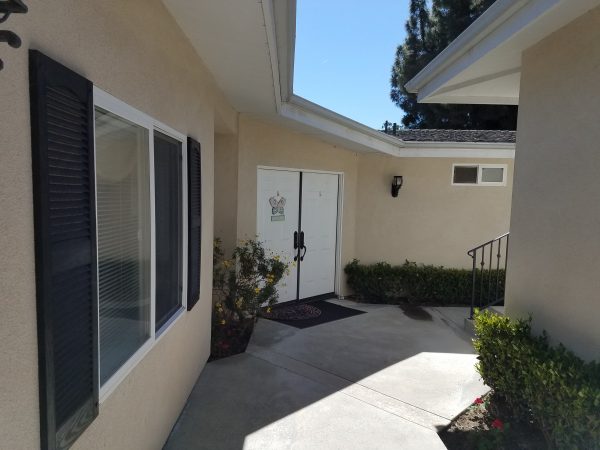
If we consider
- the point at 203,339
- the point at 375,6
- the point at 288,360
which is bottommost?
the point at 288,360

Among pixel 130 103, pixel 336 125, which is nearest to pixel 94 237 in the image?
pixel 130 103

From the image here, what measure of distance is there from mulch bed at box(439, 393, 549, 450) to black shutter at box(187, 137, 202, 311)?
2331 millimetres

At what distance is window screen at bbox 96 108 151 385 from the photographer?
1.95m

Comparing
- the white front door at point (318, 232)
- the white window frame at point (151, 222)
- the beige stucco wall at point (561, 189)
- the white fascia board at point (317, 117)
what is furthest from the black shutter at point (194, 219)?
the white front door at point (318, 232)

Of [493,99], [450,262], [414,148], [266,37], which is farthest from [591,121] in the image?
[450,262]

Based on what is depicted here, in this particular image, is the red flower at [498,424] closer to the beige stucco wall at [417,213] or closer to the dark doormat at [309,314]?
the dark doormat at [309,314]

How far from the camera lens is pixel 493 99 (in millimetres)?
5145

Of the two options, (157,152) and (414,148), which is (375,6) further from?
(157,152)

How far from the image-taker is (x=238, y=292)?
16.9ft

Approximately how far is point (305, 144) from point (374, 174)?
1854 millimetres

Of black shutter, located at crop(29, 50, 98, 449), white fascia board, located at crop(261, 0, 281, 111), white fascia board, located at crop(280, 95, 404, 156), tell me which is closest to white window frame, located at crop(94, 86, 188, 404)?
black shutter, located at crop(29, 50, 98, 449)

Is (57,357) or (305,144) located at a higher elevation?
(305,144)

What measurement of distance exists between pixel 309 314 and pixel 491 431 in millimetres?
3798

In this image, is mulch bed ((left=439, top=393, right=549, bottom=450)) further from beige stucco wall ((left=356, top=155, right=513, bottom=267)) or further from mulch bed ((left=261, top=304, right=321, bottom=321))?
beige stucco wall ((left=356, top=155, right=513, bottom=267))
